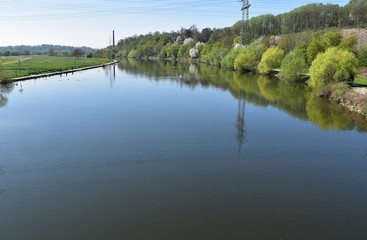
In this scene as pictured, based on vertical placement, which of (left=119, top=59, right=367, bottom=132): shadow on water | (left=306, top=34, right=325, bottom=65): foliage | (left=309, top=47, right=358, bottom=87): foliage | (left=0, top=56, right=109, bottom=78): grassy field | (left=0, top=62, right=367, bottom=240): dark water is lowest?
(left=0, top=62, right=367, bottom=240): dark water

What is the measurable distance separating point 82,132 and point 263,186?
44.8ft

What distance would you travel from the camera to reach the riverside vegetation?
137 ft

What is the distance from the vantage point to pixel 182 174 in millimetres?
17312

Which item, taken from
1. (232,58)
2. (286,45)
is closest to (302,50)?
(286,45)

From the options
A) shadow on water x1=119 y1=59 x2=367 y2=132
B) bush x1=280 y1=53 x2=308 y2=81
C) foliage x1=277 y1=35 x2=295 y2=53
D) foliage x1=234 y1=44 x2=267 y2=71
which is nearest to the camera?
shadow on water x1=119 y1=59 x2=367 y2=132

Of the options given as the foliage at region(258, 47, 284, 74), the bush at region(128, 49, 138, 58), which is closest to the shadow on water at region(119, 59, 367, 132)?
the foliage at region(258, 47, 284, 74)

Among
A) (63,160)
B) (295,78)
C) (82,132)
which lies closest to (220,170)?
(63,160)

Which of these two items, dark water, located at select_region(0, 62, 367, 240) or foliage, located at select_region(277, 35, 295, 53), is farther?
foliage, located at select_region(277, 35, 295, 53)

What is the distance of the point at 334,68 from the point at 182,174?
101 ft

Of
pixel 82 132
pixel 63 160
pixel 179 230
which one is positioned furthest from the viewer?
pixel 82 132

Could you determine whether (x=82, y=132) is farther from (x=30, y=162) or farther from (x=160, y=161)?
(x=160, y=161)

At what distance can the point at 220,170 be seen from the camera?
1789cm

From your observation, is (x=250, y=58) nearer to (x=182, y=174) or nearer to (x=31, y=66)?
(x=31, y=66)

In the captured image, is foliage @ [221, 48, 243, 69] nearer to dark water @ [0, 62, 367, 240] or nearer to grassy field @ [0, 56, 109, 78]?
grassy field @ [0, 56, 109, 78]
